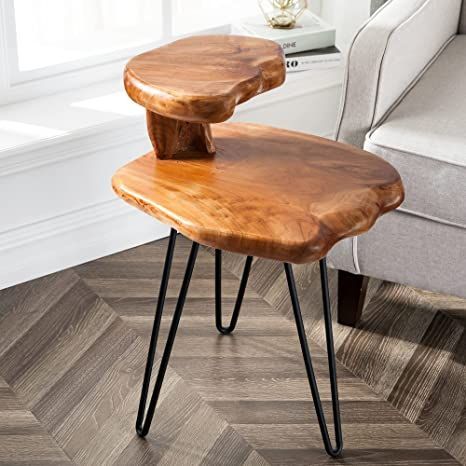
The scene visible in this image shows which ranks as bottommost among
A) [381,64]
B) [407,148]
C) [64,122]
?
[64,122]

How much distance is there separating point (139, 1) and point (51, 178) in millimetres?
526

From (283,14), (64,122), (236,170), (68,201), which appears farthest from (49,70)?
(236,170)

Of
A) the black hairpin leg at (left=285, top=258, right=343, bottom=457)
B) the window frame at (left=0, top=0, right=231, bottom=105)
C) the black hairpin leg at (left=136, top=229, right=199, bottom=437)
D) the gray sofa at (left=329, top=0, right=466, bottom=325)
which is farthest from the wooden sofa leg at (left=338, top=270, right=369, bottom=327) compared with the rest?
the window frame at (left=0, top=0, right=231, bottom=105)

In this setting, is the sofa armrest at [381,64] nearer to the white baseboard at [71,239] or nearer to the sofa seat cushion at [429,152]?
the sofa seat cushion at [429,152]

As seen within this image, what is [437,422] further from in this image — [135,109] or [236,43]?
[135,109]

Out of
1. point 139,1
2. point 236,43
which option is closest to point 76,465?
point 236,43

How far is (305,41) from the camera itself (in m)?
2.39

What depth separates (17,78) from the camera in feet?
7.12

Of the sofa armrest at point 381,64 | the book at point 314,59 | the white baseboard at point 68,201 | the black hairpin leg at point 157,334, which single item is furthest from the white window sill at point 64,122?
the black hairpin leg at point 157,334

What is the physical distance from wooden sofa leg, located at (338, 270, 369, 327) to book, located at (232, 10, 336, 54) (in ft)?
2.21

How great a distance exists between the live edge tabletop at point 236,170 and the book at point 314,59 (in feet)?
2.49

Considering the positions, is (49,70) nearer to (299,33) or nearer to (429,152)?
(299,33)

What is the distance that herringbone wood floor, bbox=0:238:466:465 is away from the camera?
1700 millimetres

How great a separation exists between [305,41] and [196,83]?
100 centimetres
